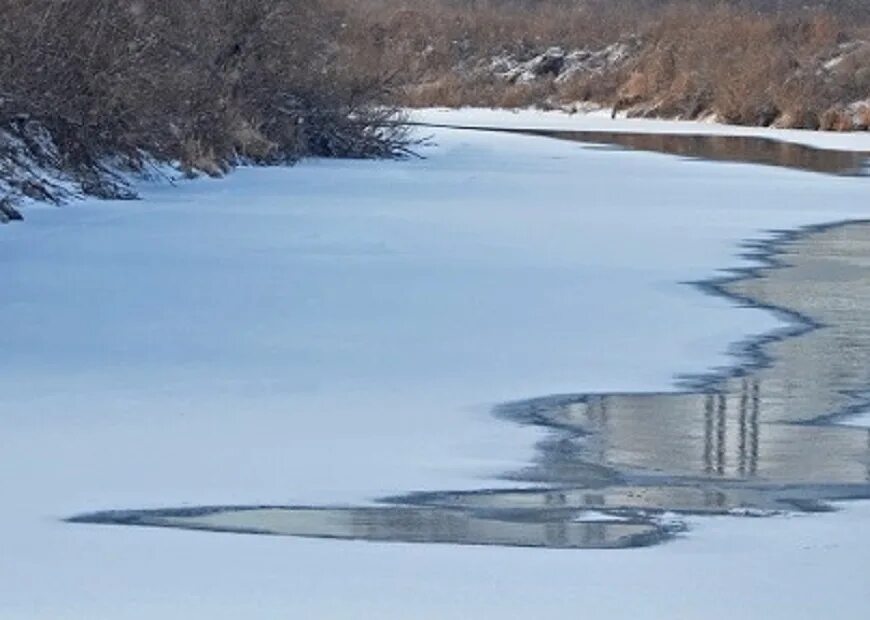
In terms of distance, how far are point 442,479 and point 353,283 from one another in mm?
6857

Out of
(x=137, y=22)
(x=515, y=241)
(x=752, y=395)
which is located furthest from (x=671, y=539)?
(x=137, y=22)

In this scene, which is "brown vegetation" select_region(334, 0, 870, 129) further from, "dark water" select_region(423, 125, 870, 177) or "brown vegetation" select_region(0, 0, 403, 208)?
"brown vegetation" select_region(0, 0, 403, 208)

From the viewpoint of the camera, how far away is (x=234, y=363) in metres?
11.4

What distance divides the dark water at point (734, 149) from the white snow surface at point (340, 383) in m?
12.3

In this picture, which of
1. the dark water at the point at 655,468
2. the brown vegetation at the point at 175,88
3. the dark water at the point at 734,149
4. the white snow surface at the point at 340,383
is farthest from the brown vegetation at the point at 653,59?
the dark water at the point at 655,468

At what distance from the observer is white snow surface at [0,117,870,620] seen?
6758 mm

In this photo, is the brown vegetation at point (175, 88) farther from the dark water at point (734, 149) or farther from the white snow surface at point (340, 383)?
the dark water at point (734, 149)

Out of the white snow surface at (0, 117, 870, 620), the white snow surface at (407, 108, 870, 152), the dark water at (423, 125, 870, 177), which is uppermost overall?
the white snow surface at (0, 117, 870, 620)

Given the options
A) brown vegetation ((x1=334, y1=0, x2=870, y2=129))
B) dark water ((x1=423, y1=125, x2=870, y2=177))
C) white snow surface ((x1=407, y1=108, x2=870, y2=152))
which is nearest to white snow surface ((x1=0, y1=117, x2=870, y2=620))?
dark water ((x1=423, y1=125, x2=870, y2=177))

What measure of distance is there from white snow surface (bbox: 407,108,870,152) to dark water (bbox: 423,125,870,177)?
1216mm

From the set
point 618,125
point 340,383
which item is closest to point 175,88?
point 340,383

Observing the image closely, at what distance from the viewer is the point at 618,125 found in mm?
56188

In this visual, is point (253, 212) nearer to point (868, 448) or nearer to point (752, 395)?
point (752, 395)

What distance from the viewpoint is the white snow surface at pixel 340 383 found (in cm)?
676
